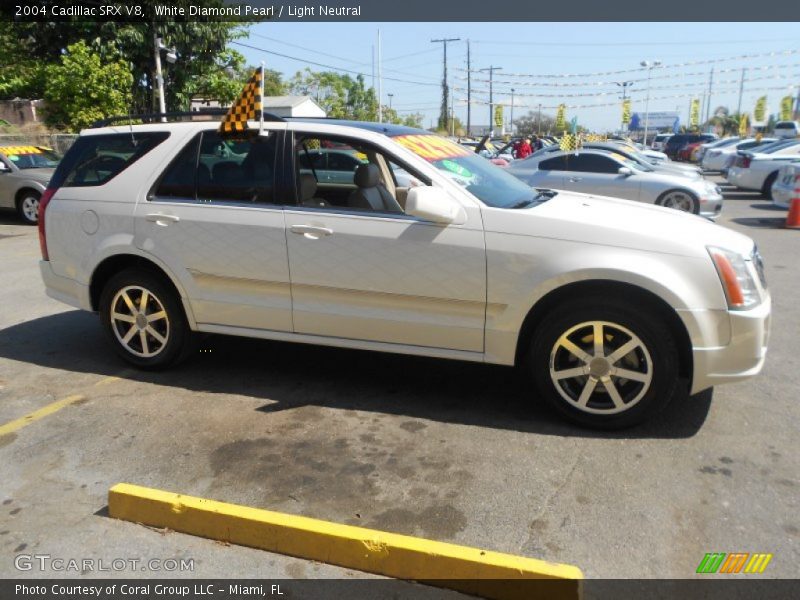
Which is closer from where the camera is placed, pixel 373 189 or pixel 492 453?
pixel 492 453

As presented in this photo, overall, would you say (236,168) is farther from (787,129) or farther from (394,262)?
(787,129)

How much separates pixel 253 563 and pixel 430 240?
203 cm

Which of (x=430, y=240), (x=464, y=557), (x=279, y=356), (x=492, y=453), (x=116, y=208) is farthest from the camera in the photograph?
(x=279, y=356)

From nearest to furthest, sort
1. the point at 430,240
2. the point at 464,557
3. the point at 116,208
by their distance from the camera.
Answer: the point at 464,557, the point at 430,240, the point at 116,208

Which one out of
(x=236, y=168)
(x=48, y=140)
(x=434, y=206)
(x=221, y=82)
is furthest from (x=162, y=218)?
(x=221, y=82)

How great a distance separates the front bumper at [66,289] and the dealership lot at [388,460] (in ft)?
1.64

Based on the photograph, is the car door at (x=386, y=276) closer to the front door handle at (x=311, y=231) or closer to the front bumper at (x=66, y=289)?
the front door handle at (x=311, y=231)

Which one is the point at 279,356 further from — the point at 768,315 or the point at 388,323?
the point at 768,315

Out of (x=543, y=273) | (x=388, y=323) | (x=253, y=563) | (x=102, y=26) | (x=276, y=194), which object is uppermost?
(x=102, y=26)

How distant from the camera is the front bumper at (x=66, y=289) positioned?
497 cm

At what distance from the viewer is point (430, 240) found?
3.95 metres

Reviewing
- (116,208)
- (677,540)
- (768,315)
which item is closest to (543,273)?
(768,315)

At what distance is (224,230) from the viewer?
14.4 feet

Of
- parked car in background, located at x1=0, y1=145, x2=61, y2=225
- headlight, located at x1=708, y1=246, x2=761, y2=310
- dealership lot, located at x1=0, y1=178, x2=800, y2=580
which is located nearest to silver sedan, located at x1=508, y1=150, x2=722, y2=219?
dealership lot, located at x1=0, y1=178, x2=800, y2=580
